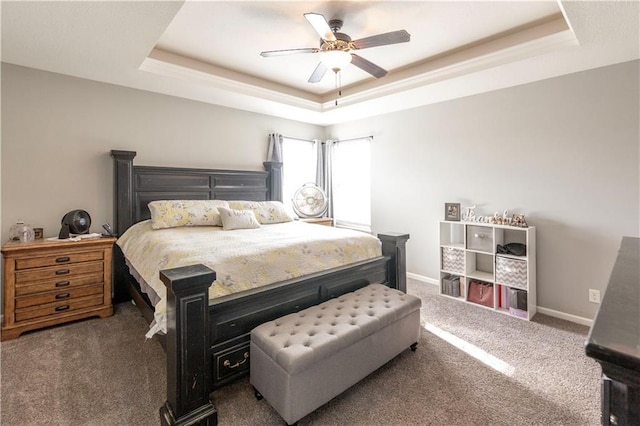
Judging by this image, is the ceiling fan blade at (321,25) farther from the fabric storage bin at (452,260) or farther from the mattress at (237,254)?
the fabric storage bin at (452,260)

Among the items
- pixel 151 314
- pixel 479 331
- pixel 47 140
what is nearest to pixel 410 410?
pixel 479 331

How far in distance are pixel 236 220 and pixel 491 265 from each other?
2932mm

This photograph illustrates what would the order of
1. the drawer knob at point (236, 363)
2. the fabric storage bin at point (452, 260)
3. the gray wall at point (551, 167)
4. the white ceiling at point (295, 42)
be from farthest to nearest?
the fabric storage bin at point (452, 260) → the gray wall at point (551, 167) → the white ceiling at point (295, 42) → the drawer knob at point (236, 363)

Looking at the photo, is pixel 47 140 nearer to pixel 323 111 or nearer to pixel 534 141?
pixel 323 111

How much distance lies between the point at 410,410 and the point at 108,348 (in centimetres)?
229

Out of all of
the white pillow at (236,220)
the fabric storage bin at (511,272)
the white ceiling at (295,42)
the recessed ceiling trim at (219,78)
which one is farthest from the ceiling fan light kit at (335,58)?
the fabric storage bin at (511,272)

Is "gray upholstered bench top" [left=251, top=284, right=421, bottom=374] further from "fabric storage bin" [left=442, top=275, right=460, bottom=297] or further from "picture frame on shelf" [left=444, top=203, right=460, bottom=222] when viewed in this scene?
"picture frame on shelf" [left=444, top=203, right=460, bottom=222]

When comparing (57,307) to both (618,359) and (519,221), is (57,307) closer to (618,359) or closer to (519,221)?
(618,359)

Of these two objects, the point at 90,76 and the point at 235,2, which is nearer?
the point at 235,2

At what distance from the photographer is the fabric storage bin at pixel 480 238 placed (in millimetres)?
3295

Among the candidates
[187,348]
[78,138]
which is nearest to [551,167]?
[187,348]

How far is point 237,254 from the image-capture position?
2.09m

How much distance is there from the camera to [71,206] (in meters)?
3.18

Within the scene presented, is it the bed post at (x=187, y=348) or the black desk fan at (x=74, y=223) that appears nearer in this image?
the bed post at (x=187, y=348)
